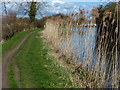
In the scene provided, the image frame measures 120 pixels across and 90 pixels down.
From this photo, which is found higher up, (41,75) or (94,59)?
(94,59)

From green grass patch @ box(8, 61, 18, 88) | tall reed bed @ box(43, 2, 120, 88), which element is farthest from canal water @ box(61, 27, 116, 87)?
green grass patch @ box(8, 61, 18, 88)

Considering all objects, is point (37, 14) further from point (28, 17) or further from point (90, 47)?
point (90, 47)

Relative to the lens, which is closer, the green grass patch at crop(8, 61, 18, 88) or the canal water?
the green grass patch at crop(8, 61, 18, 88)

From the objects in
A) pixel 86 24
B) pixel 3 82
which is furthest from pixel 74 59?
pixel 3 82

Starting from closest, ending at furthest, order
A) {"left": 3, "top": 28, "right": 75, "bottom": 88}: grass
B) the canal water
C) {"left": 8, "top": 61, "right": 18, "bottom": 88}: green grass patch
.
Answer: {"left": 8, "top": 61, "right": 18, "bottom": 88}: green grass patch
{"left": 3, "top": 28, "right": 75, "bottom": 88}: grass
the canal water

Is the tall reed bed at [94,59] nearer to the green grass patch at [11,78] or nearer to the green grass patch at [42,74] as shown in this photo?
the green grass patch at [42,74]

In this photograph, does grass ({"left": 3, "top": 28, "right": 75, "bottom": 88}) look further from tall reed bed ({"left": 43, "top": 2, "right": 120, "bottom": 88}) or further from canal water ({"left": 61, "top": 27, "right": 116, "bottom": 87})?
canal water ({"left": 61, "top": 27, "right": 116, "bottom": 87})

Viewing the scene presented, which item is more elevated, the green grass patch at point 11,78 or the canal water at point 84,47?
the canal water at point 84,47

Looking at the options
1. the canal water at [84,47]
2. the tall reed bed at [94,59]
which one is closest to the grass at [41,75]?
the tall reed bed at [94,59]

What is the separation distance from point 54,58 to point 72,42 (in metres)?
0.99

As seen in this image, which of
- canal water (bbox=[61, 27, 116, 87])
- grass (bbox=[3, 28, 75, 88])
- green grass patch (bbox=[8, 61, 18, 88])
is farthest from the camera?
canal water (bbox=[61, 27, 116, 87])

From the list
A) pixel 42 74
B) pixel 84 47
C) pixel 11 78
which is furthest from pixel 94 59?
pixel 11 78

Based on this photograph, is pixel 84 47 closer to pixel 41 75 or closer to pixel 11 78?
pixel 41 75

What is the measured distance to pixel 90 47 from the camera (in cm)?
759
